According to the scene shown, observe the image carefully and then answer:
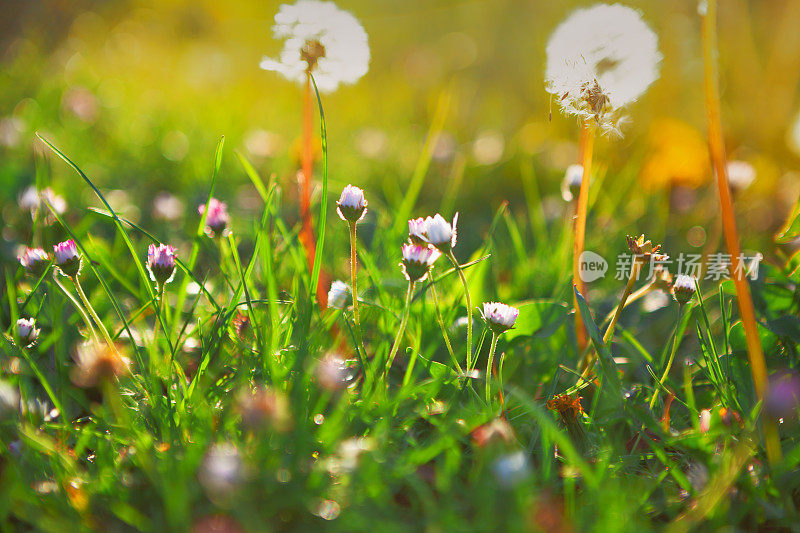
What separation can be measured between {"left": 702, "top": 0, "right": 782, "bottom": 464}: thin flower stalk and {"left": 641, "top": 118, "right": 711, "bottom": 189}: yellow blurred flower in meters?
1.18

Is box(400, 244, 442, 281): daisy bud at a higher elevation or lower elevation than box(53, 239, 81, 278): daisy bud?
lower

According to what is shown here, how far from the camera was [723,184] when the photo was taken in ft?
2.21

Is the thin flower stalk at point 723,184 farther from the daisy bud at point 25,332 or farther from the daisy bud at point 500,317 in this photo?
the daisy bud at point 25,332

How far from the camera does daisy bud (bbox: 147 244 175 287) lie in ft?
2.67

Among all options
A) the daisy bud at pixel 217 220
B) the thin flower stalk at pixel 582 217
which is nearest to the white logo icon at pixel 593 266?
the thin flower stalk at pixel 582 217

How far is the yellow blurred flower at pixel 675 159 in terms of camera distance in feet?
6.12

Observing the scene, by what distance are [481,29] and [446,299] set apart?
3985mm

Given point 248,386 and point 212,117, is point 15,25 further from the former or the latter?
point 248,386

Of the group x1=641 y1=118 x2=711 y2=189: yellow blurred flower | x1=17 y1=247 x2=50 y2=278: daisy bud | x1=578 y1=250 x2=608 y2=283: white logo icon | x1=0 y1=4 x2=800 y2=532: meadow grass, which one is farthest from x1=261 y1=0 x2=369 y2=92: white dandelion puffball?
x1=641 y1=118 x2=711 y2=189: yellow blurred flower

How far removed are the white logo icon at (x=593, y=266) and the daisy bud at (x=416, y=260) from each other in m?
0.46

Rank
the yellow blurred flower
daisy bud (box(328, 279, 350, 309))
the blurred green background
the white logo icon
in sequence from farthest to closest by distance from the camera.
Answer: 1. the yellow blurred flower
2. the blurred green background
3. the white logo icon
4. daisy bud (box(328, 279, 350, 309))

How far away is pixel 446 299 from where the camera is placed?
1057mm

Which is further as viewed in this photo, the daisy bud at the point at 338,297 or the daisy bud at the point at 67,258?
the daisy bud at the point at 338,297

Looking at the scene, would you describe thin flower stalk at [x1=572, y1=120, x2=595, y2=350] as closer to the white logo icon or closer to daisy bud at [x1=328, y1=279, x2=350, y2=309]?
the white logo icon
